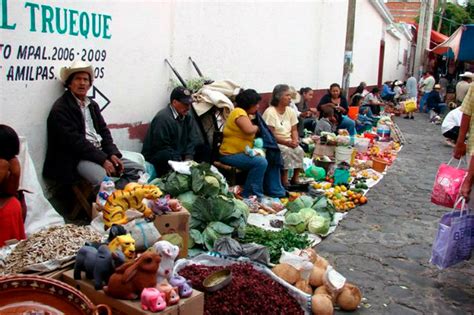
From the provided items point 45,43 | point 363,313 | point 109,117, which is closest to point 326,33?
point 109,117

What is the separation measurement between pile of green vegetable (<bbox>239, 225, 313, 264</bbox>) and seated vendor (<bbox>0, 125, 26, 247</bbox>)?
83.6 inches

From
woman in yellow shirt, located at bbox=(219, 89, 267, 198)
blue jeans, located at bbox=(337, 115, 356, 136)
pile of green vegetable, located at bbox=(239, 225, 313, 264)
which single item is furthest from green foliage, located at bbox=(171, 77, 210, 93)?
blue jeans, located at bbox=(337, 115, 356, 136)

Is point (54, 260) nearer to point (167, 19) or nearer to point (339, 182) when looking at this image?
point (167, 19)

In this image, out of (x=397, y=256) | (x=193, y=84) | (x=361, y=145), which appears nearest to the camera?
(x=397, y=256)

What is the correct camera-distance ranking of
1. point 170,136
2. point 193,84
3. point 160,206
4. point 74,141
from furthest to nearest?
1. point 193,84
2. point 170,136
3. point 74,141
4. point 160,206

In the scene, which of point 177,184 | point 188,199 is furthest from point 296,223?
point 177,184

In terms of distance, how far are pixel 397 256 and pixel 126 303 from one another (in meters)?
3.23

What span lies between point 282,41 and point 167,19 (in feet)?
14.3

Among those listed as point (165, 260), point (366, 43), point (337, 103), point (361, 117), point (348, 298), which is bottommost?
point (348, 298)

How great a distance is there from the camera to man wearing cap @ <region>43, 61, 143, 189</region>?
15.8ft

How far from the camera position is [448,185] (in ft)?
14.5

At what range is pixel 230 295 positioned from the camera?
347cm

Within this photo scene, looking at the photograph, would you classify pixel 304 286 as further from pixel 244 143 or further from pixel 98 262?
pixel 244 143

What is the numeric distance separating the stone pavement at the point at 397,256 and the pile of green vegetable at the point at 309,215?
172 mm
